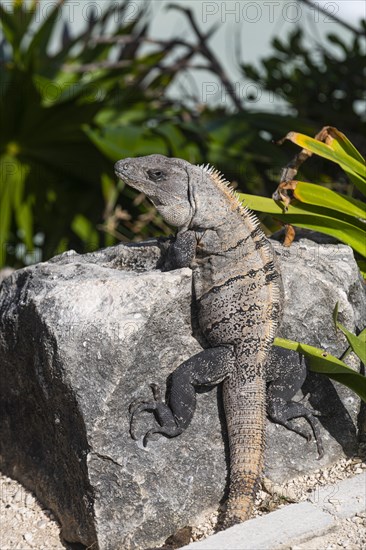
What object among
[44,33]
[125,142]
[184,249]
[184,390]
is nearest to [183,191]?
[184,249]

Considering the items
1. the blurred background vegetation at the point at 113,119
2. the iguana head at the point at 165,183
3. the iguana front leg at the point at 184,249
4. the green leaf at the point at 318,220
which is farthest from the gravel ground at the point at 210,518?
the blurred background vegetation at the point at 113,119

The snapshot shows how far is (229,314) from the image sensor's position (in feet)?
12.5

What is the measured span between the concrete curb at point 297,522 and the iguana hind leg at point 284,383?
39 centimetres

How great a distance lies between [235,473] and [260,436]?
0.21 meters

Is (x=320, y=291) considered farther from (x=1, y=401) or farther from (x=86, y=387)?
(x=1, y=401)

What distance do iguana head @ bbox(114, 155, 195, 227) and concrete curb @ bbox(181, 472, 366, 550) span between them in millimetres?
1411

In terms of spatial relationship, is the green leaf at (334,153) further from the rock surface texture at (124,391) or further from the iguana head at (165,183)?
the iguana head at (165,183)

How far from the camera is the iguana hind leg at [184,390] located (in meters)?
3.79

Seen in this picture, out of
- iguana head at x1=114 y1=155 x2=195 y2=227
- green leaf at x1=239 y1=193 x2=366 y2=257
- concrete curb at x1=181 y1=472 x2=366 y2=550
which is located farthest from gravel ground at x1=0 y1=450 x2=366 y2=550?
iguana head at x1=114 y1=155 x2=195 y2=227

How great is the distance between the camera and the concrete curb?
3434 millimetres

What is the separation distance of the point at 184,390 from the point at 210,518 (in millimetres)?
639

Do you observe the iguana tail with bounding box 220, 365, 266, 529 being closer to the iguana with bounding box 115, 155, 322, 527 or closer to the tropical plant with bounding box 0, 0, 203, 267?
the iguana with bounding box 115, 155, 322, 527

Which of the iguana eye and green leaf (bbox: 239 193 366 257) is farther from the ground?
the iguana eye

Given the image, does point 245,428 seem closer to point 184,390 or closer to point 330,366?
point 184,390
